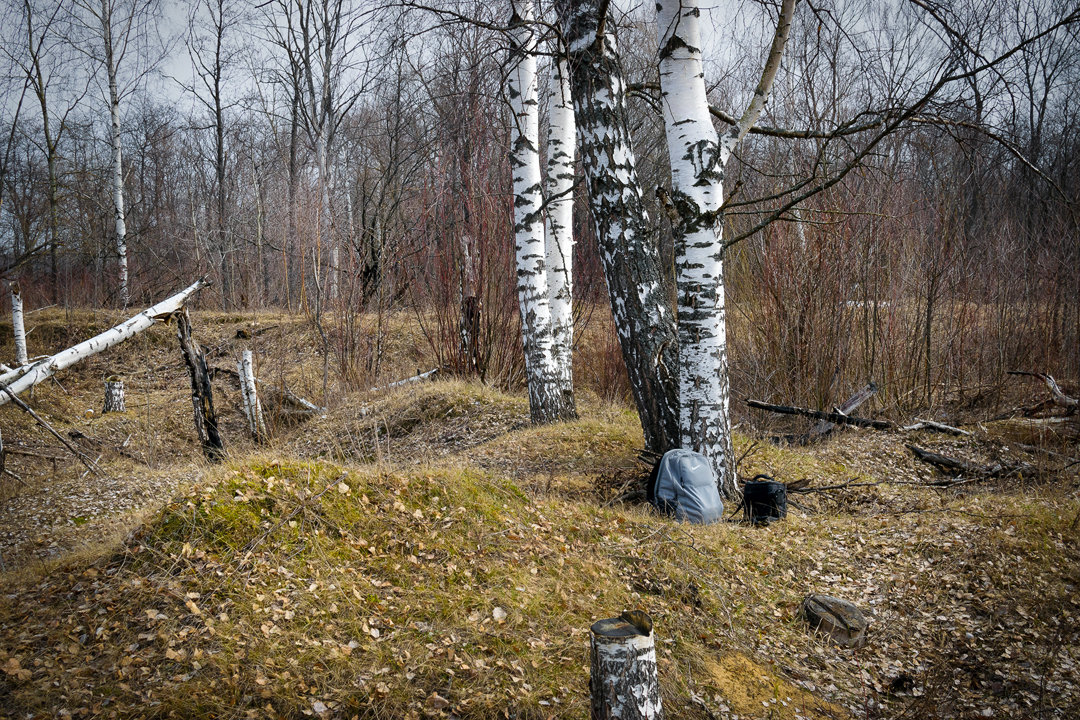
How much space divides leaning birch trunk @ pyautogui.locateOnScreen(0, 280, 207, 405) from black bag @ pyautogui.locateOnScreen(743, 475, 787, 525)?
5348 mm

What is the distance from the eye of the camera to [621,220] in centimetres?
496

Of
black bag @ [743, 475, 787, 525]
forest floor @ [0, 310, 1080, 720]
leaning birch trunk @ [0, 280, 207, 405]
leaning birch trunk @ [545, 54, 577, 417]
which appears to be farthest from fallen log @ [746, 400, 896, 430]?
leaning birch trunk @ [0, 280, 207, 405]

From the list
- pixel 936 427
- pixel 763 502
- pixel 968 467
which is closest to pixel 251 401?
pixel 763 502

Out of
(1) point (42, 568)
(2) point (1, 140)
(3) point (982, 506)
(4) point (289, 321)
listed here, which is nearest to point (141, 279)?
(2) point (1, 140)

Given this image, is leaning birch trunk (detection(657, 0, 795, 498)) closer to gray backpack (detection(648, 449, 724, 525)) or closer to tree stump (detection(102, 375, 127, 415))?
gray backpack (detection(648, 449, 724, 525))

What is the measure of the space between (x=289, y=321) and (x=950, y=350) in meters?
11.8

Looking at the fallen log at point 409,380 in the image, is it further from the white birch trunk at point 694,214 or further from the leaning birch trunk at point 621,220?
the white birch trunk at point 694,214

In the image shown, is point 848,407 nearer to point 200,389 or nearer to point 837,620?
point 837,620

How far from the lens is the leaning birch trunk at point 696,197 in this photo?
4.52 meters

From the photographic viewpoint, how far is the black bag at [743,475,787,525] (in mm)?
4641

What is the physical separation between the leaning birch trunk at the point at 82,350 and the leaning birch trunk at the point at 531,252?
3.31 metres

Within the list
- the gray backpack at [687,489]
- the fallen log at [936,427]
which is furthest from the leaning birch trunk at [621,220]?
the fallen log at [936,427]

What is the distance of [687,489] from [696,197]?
1.98 m

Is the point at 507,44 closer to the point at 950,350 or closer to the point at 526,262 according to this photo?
the point at 526,262
